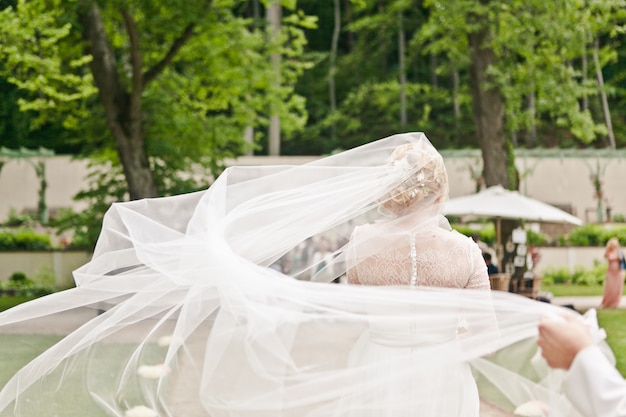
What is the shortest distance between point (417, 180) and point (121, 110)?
12.5 meters

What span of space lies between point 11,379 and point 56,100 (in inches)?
590

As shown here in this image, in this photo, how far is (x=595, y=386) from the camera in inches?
79.7

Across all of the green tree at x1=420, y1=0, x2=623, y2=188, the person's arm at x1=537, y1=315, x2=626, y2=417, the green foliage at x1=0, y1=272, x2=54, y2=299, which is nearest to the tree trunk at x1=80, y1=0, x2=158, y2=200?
the green foliage at x1=0, y1=272, x2=54, y2=299

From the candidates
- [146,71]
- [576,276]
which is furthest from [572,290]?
[146,71]

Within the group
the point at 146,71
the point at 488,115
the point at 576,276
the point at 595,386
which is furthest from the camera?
the point at 576,276

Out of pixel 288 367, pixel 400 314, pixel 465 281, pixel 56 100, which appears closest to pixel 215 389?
pixel 288 367

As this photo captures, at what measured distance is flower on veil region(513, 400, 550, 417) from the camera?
9.86 ft

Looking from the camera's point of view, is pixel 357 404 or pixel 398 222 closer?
pixel 357 404

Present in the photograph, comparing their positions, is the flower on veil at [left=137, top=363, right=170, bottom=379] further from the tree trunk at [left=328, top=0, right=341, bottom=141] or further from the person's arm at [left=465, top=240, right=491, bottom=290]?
the tree trunk at [left=328, top=0, right=341, bottom=141]

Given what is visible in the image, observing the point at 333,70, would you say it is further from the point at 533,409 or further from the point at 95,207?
the point at 533,409

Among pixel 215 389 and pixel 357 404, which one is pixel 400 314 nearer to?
pixel 357 404

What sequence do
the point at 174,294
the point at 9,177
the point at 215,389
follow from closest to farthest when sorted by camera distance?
the point at 215,389 < the point at 174,294 < the point at 9,177

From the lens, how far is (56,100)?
18.2 metres

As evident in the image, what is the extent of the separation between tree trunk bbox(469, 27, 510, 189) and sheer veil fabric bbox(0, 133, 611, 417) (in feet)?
48.7
